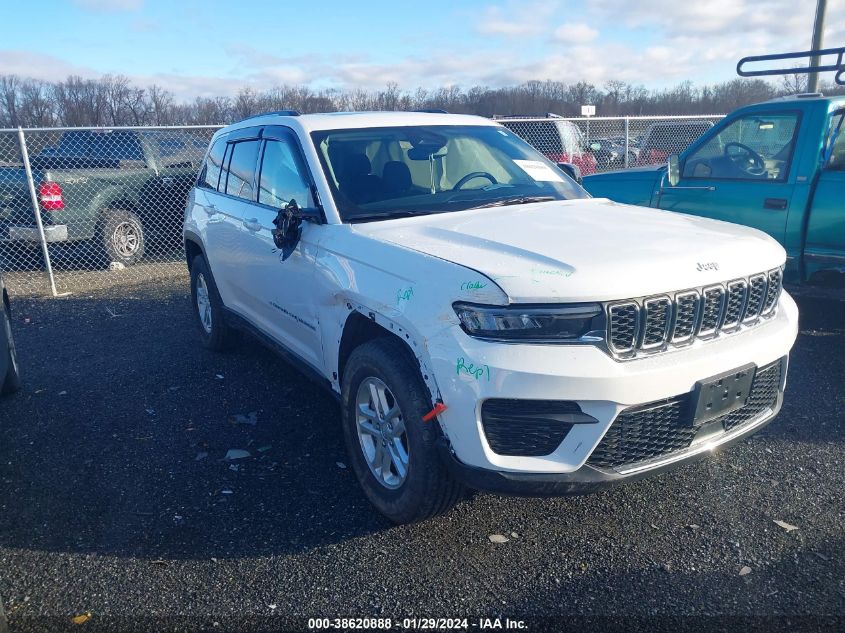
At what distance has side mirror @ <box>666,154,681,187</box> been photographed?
21.9ft

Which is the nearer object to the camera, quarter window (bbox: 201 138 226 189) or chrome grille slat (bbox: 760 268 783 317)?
chrome grille slat (bbox: 760 268 783 317)

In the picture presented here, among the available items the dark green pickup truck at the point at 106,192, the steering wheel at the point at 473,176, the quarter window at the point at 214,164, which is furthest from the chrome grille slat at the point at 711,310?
the dark green pickup truck at the point at 106,192

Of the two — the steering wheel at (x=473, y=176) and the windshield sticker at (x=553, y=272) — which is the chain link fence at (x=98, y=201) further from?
the windshield sticker at (x=553, y=272)

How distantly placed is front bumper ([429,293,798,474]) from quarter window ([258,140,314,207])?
1609mm

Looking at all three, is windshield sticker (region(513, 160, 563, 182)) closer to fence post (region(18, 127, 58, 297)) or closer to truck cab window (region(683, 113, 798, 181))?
truck cab window (region(683, 113, 798, 181))

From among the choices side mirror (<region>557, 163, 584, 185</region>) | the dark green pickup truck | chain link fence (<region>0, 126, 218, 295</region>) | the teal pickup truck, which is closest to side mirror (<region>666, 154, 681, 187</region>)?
the teal pickup truck

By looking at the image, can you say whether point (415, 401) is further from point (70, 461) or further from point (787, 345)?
point (70, 461)

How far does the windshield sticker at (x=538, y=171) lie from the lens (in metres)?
4.52

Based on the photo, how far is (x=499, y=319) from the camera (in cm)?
271

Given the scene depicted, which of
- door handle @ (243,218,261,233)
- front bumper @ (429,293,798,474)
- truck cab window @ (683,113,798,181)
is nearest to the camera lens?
front bumper @ (429,293,798,474)

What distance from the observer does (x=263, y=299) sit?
15.2ft

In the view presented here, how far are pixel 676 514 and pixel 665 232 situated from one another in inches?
53.8

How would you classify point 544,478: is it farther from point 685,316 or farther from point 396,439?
point 685,316

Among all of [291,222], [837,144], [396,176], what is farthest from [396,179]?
[837,144]
